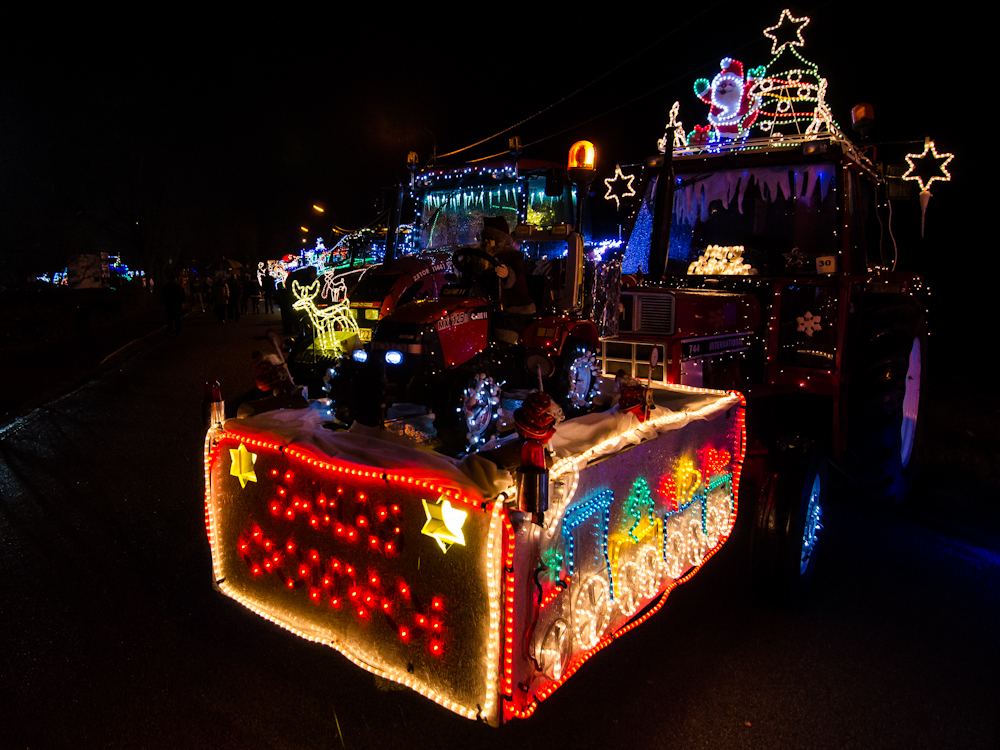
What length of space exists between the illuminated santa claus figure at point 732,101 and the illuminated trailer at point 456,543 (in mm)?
3053

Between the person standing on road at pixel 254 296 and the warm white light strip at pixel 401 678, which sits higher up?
the person standing on road at pixel 254 296

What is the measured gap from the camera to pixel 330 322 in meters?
9.98

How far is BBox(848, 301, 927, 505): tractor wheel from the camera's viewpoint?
4.57 metres

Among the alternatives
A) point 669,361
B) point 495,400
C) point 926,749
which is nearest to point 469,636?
point 495,400

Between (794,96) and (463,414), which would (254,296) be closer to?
(794,96)

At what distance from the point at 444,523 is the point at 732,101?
4744 millimetres

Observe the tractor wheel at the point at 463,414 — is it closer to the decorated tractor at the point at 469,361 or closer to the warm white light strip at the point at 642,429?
the decorated tractor at the point at 469,361

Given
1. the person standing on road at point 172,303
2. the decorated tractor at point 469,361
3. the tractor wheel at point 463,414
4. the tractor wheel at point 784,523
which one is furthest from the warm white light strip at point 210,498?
the person standing on road at point 172,303

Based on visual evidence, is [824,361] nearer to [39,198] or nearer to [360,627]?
[360,627]

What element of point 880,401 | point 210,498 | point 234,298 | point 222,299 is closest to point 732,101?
point 880,401

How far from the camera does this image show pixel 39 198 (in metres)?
24.9

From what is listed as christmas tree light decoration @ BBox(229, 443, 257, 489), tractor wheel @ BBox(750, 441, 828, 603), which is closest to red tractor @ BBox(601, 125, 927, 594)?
tractor wheel @ BBox(750, 441, 828, 603)

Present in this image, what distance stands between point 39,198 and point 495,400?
2903 cm

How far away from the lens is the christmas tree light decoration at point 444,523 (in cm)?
227
